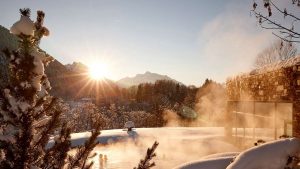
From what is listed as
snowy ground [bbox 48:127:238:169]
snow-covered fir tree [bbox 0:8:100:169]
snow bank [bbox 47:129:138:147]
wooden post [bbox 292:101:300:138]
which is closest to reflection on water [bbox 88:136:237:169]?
snowy ground [bbox 48:127:238:169]

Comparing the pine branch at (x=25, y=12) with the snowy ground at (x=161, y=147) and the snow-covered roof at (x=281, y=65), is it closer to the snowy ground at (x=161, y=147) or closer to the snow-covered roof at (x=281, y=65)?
the snow-covered roof at (x=281, y=65)

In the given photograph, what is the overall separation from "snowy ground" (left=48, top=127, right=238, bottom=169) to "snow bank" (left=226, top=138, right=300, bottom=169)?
641 cm

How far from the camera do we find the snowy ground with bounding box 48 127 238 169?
504 inches

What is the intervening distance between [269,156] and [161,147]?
1118cm

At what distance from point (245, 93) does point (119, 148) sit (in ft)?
22.8

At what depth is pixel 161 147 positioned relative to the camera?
16.2 meters

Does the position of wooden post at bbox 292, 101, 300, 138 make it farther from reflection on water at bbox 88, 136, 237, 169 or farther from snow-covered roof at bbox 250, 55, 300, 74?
reflection on water at bbox 88, 136, 237, 169

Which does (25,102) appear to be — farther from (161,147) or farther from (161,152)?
(161,147)

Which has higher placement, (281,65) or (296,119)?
(281,65)

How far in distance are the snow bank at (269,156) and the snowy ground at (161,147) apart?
641 centimetres

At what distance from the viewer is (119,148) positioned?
16.5 metres

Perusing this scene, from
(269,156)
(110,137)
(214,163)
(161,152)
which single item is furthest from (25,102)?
(110,137)

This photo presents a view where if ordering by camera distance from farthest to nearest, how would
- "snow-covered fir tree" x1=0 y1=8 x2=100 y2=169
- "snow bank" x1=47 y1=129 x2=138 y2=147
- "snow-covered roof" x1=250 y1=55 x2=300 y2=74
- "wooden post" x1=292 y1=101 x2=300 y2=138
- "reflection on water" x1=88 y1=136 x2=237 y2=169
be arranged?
1. "snow bank" x1=47 y1=129 x2=138 y2=147
2. "reflection on water" x1=88 y1=136 x2=237 y2=169
3. "snow-covered roof" x1=250 y1=55 x2=300 y2=74
4. "wooden post" x1=292 y1=101 x2=300 y2=138
5. "snow-covered fir tree" x1=0 y1=8 x2=100 y2=169

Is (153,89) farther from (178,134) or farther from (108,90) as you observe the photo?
(178,134)
